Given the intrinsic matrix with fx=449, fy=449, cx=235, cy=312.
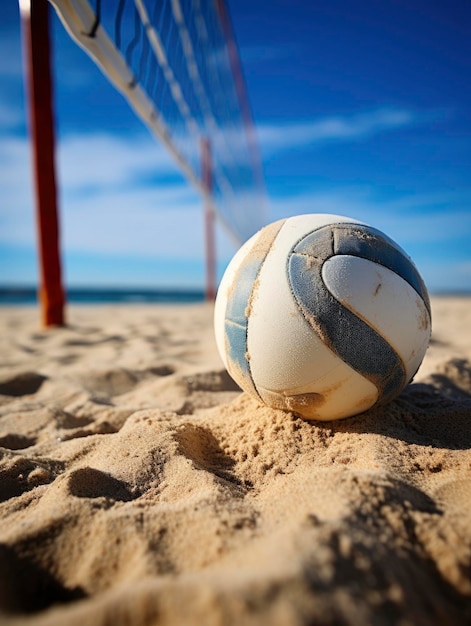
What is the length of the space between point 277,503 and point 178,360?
2.18 metres

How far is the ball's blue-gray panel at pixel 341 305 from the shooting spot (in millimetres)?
1627

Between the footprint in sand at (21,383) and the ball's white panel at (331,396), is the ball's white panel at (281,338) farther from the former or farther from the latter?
the footprint in sand at (21,383)

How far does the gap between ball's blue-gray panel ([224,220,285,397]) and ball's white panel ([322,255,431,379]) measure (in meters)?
0.28

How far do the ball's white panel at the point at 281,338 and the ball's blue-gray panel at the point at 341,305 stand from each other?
32mm

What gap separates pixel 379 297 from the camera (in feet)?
5.41

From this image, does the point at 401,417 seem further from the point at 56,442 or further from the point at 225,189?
the point at 225,189

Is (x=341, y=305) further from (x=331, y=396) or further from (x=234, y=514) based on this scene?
(x=234, y=514)

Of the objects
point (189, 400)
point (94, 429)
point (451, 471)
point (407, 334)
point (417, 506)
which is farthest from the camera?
point (189, 400)

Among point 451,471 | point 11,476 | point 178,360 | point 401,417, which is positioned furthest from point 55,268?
point 451,471

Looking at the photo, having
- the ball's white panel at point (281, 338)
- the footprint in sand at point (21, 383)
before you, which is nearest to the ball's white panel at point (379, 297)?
the ball's white panel at point (281, 338)

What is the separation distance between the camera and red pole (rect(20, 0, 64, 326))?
4613 millimetres

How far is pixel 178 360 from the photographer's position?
3381mm

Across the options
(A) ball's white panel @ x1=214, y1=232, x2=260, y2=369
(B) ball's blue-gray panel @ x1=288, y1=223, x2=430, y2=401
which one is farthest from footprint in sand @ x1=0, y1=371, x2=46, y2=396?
(B) ball's blue-gray panel @ x1=288, y1=223, x2=430, y2=401

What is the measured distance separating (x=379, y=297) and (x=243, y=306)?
0.51 metres
